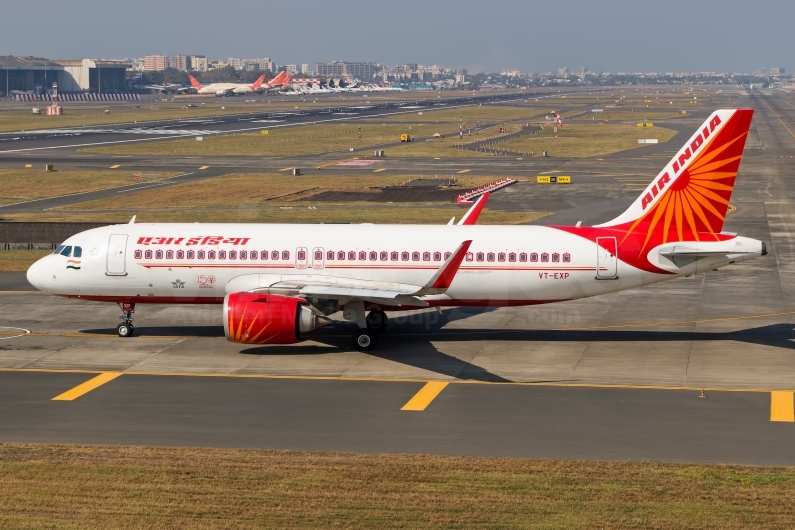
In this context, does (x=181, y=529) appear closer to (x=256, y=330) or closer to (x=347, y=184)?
(x=256, y=330)

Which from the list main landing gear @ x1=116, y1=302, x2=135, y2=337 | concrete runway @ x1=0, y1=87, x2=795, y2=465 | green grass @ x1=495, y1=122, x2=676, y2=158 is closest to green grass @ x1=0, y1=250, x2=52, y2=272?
concrete runway @ x1=0, y1=87, x2=795, y2=465

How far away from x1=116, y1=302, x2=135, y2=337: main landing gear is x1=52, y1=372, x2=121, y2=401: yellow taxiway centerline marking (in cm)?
577

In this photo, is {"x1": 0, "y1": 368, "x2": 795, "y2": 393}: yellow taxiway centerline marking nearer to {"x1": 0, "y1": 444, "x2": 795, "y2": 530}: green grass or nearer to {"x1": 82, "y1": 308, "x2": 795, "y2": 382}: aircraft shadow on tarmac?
{"x1": 82, "y1": 308, "x2": 795, "y2": 382}: aircraft shadow on tarmac

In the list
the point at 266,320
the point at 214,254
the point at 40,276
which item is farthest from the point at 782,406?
the point at 40,276

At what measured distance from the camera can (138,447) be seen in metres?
27.1

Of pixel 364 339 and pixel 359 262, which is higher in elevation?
pixel 359 262

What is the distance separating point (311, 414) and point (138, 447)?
553 centimetres

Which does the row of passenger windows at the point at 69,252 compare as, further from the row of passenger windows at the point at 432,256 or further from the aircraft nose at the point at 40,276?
the row of passenger windows at the point at 432,256

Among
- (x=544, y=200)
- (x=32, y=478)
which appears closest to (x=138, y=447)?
(x=32, y=478)

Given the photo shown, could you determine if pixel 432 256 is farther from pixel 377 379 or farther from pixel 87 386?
pixel 87 386

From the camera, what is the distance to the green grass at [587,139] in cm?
14088

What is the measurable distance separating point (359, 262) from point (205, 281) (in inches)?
236

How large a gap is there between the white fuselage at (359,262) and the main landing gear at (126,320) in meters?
0.93

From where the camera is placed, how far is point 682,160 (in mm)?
38250
